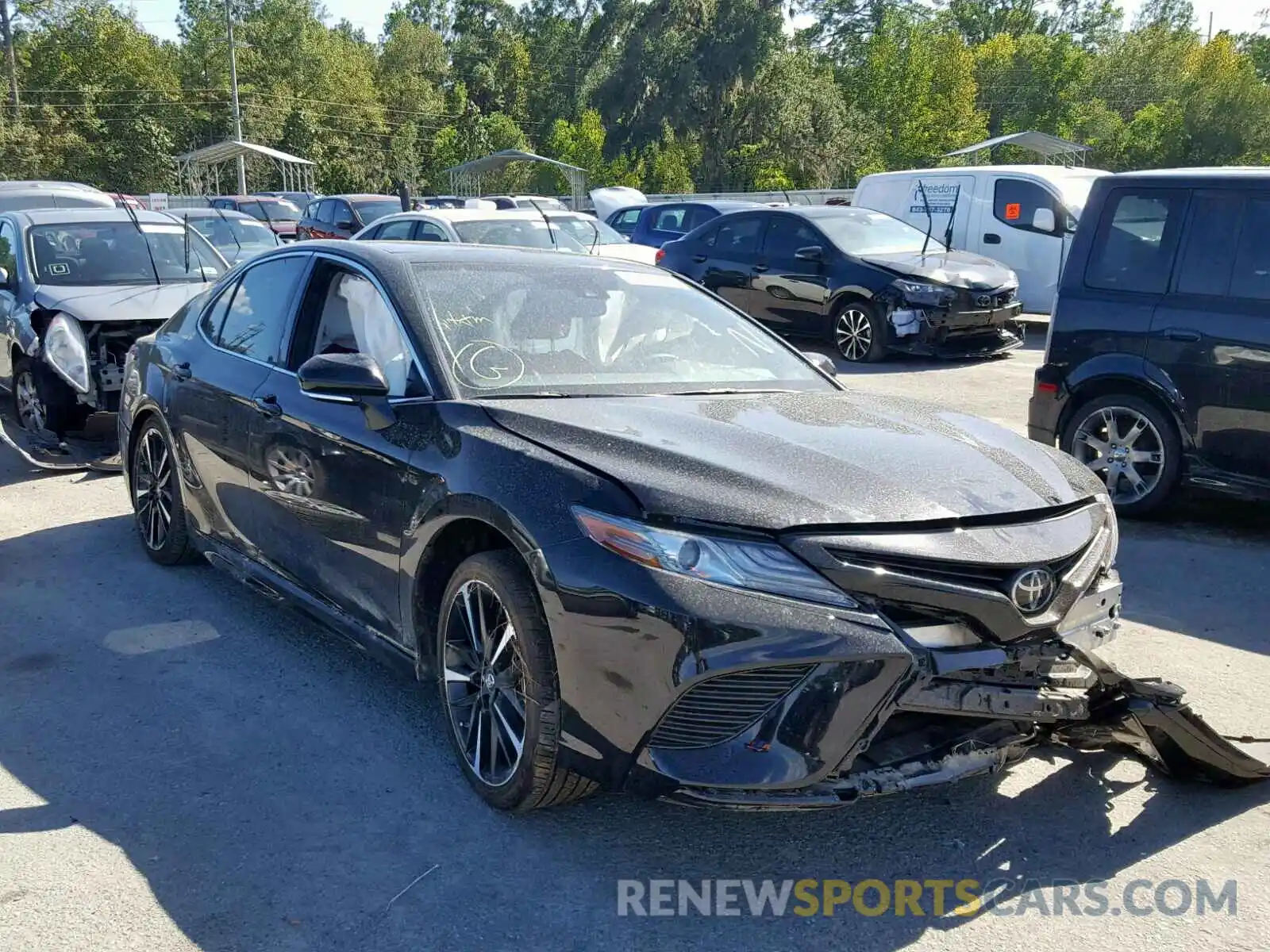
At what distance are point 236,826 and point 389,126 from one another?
245 ft

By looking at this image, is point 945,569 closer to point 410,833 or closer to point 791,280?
point 410,833

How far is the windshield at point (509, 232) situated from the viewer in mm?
12445

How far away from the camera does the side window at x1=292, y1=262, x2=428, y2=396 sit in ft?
13.2

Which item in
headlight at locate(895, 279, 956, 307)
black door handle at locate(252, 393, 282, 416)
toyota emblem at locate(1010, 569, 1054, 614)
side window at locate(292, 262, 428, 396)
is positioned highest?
side window at locate(292, 262, 428, 396)

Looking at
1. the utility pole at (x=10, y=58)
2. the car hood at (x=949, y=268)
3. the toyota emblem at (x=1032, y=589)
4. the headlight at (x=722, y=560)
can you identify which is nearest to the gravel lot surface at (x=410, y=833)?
the toyota emblem at (x=1032, y=589)

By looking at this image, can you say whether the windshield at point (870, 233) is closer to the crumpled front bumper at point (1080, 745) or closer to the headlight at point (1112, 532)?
the headlight at point (1112, 532)

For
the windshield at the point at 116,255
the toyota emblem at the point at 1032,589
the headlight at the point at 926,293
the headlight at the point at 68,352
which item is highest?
the windshield at the point at 116,255

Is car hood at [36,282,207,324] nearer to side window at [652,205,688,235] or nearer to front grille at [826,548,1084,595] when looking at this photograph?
front grille at [826,548,1084,595]

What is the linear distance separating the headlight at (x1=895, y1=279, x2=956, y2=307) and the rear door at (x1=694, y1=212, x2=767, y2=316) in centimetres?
205

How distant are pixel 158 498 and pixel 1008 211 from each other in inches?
472

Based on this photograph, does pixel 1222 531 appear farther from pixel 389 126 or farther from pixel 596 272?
pixel 389 126

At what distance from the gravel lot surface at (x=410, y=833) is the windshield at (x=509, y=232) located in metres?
8.12

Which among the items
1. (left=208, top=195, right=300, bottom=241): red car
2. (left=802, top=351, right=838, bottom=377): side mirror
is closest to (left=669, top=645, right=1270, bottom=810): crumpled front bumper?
(left=802, top=351, right=838, bottom=377): side mirror

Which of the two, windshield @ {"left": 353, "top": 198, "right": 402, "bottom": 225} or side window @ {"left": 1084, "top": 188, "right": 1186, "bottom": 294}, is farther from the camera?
windshield @ {"left": 353, "top": 198, "right": 402, "bottom": 225}
